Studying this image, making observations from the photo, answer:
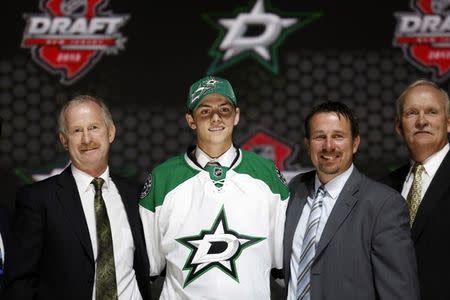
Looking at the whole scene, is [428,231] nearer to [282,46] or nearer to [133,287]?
[133,287]

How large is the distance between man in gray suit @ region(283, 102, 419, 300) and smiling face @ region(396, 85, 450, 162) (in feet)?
1.22

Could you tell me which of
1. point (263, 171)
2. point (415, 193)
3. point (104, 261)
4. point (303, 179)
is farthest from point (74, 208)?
point (415, 193)

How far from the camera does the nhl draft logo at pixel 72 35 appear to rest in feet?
13.5

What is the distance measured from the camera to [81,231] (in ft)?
7.55

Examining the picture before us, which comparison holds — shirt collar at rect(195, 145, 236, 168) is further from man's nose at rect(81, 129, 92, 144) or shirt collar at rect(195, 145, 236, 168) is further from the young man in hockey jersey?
man's nose at rect(81, 129, 92, 144)

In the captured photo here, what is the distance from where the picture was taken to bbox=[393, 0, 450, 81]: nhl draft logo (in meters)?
4.11

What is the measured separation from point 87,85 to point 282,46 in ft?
4.02

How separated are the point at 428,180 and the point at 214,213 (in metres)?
0.87

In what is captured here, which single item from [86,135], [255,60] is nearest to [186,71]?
[255,60]

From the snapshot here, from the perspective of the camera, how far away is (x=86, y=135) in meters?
2.38

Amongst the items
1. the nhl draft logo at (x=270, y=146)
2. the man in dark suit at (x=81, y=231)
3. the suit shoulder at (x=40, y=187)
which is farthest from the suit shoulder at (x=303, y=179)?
the nhl draft logo at (x=270, y=146)

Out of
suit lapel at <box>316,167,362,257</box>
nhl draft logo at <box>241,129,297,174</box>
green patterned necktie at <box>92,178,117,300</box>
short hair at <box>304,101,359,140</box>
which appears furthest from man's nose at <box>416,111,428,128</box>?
nhl draft logo at <box>241,129,297,174</box>

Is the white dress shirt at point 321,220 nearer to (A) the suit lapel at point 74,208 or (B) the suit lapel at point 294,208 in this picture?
(B) the suit lapel at point 294,208

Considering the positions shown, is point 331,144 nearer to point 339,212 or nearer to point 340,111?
point 340,111
